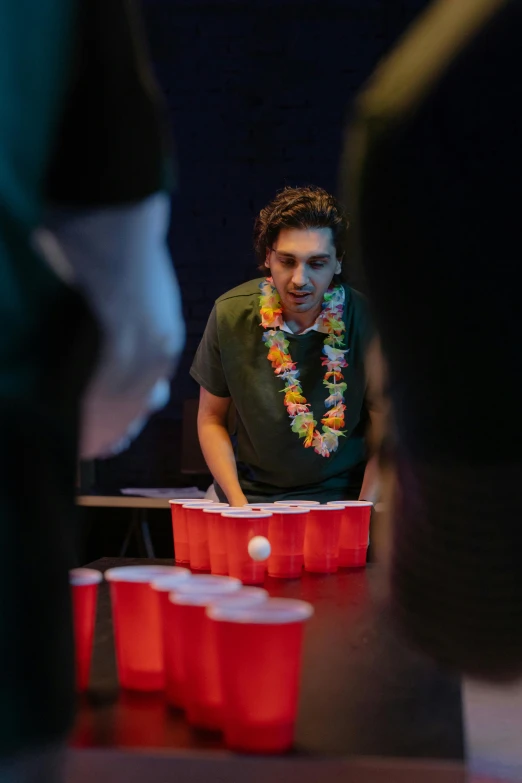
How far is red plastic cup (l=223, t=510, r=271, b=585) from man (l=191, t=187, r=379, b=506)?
0.60 meters

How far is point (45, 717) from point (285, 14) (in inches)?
194

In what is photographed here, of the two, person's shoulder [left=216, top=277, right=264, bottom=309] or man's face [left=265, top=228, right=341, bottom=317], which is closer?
man's face [left=265, top=228, right=341, bottom=317]

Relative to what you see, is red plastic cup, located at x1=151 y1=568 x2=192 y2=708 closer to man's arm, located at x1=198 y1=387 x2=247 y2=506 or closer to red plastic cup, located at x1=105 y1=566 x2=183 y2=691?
red plastic cup, located at x1=105 y1=566 x2=183 y2=691

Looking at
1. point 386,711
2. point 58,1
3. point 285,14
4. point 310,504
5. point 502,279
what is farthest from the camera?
point 285,14

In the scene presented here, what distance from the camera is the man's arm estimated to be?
83.5 inches

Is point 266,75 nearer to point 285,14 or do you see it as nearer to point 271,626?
point 285,14

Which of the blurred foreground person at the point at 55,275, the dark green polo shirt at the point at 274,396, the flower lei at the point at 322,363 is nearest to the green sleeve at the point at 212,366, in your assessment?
the dark green polo shirt at the point at 274,396

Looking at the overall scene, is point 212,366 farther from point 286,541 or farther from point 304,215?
point 286,541

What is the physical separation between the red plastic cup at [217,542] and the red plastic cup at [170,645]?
62cm

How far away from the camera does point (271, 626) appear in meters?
0.74

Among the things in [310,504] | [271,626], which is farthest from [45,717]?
[310,504]

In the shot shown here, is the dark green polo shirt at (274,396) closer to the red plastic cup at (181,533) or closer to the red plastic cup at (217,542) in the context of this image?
the red plastic cup at (181,533)

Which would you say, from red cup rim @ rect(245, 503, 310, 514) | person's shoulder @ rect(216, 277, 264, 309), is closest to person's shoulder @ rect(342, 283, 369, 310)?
person's shoulder @ rect(216, 277, 264, 309)

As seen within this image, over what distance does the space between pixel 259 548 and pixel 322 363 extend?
3.05 ft
